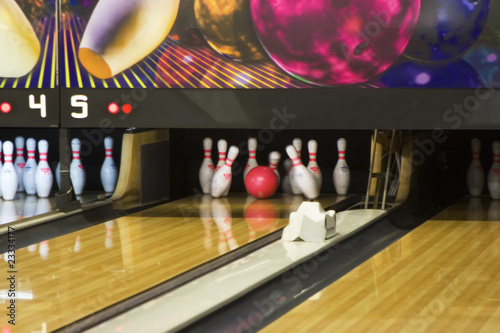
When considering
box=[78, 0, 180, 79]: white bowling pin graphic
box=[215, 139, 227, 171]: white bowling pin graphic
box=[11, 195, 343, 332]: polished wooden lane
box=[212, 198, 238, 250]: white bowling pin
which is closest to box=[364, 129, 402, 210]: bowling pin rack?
box=[11, 195, 343, 332]: polished wooden lane

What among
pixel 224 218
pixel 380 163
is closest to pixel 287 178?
pixel 380 163

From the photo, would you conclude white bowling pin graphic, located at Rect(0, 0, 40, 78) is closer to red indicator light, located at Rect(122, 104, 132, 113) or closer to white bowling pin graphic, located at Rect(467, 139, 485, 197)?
red indicator light, located at Rect(122, 104, 132, 113)

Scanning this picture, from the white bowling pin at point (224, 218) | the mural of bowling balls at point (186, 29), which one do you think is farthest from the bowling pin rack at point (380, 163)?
the mural of bowling balls at point (186, 29)

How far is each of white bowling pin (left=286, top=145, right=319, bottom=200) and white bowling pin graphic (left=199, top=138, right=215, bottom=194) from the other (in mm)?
591

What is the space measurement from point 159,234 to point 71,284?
3.40 feet

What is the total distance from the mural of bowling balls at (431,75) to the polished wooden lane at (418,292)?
73 centimetres

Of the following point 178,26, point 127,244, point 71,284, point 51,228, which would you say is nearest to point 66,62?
point 178,26

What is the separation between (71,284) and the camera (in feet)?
8.87

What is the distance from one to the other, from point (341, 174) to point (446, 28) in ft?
4.54

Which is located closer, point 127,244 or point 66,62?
point 127,244

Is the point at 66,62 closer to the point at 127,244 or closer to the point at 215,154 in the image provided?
the point at 127,244

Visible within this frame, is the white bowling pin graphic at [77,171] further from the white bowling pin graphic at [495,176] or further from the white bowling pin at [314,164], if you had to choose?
the white bowling pin graphic at [495,176]

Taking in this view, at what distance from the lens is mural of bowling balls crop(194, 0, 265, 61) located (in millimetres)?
3861

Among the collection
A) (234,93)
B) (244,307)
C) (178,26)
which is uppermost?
(178,26)
